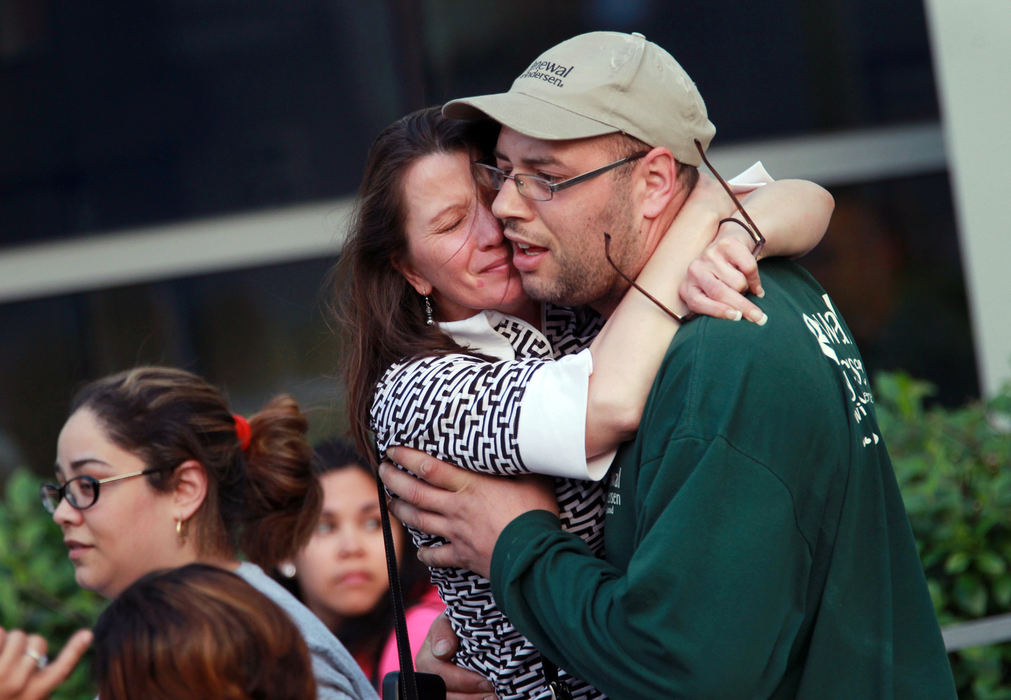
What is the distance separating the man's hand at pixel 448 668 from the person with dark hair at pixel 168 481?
13.5 inches

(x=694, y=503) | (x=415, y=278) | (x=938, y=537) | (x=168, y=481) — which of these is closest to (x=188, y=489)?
(x=168, y=481)

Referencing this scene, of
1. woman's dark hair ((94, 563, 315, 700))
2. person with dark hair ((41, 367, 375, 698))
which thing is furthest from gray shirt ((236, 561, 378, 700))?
woman's dark hair ((94, 563, 315, 700))

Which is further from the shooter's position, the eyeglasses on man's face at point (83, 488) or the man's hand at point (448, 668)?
the eyeglasses on man's face at point (83, 488)

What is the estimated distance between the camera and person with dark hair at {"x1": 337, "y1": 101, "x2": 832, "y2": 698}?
1894 mm

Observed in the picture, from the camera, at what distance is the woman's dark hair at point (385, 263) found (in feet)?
7.66

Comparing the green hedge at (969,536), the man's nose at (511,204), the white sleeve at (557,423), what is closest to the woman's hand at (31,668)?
the white sleeve at (557,423)

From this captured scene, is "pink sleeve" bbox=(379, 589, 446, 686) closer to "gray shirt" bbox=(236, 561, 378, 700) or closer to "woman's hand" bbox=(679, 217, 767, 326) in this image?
"gray shirt" bbox=(236, 561, 378, 700)

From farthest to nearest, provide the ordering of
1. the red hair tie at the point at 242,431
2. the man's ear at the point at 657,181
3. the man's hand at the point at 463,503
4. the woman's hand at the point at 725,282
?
the red hair tie at the point at 242,431
the man's ear at the point at 657,181
the man's hand at the point at 463,503
the woman's hand at the point at 725,282

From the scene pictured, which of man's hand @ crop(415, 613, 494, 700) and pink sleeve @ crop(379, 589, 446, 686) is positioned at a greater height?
man's hand @ crop(415, 613, 494, 700)

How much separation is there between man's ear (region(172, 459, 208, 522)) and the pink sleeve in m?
0.78

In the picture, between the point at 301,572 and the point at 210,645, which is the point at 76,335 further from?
the point at 210,645

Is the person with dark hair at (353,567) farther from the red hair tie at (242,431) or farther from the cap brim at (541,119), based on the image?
the cap brim at (541,119)

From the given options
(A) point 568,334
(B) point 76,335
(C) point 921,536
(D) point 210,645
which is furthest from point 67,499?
(B) point 76,335

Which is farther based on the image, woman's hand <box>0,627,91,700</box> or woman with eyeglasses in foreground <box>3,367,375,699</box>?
woman with eyeglasses in foreground <box>3,367,375,699</box>
